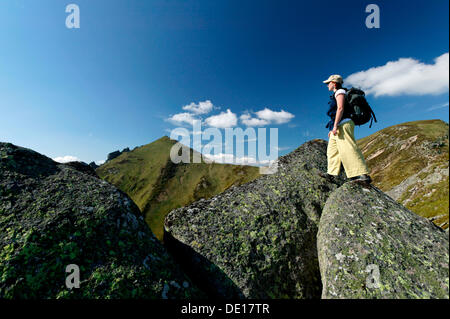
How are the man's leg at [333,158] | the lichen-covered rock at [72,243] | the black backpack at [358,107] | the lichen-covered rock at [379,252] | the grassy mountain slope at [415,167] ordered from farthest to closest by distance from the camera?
the grassy mountain slope at [415,167] < the man's leg at [333,158] < the black backpack at [358,107] < the lichen-covered rock at [379,252] < the lichen-covered rock at [72,243]

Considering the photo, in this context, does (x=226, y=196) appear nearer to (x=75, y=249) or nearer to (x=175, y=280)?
(x=175, y=280)

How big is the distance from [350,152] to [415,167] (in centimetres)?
12041

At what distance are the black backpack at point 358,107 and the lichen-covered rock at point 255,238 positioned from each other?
3876 millimetres

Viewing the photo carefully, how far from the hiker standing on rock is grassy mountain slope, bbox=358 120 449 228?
100ft

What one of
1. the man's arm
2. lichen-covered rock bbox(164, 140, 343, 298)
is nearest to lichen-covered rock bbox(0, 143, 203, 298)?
lichen-covered rock bbox(164, 140, 343, 298)

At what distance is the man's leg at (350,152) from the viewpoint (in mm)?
10031

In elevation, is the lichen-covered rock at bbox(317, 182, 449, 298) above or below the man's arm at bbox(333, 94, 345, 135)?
below

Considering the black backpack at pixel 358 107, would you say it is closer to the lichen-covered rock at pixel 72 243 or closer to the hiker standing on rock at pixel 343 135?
the hiker standing on rock at pixel 343 135

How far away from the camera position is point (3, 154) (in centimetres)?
820

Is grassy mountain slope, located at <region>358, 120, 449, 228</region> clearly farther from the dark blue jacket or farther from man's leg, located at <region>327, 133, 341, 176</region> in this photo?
the dark blue jacket

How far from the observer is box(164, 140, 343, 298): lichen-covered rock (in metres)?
7.64

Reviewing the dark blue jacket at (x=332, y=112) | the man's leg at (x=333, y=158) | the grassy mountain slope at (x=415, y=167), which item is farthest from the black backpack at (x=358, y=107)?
the grassy mountain slope at (x=415, y=167)

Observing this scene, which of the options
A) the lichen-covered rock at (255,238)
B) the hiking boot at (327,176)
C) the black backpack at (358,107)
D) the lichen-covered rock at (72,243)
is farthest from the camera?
the hiking boot at (327,176)
